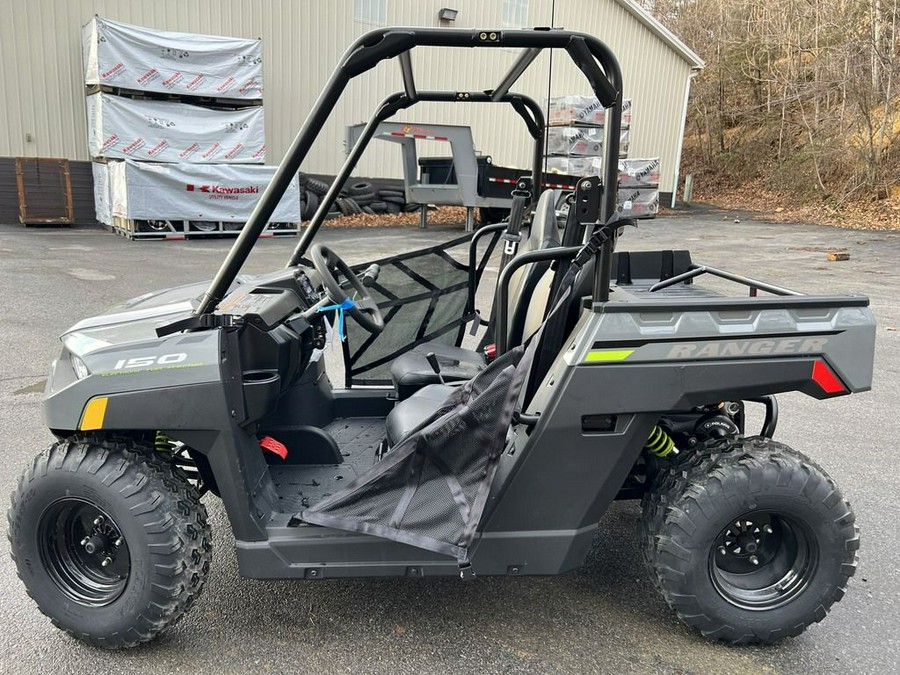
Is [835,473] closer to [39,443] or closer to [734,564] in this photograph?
[734,564]

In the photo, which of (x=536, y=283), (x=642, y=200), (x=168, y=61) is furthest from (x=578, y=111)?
(x=536, y=283)

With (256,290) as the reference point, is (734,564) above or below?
below

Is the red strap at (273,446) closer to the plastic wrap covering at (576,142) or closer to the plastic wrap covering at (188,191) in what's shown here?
the plastic wrap covering at (188,191)

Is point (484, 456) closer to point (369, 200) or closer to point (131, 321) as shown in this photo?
point (131, 321)

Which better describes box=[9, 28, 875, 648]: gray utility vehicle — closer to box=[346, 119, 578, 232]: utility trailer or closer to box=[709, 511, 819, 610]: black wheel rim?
box=[709, 511, 819, 610]: black wheel rim

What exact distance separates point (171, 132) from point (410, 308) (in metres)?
11.3

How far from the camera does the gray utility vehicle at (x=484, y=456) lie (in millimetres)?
2131

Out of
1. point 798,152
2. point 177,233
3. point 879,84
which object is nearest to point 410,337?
point 177,233

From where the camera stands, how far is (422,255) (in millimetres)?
3752

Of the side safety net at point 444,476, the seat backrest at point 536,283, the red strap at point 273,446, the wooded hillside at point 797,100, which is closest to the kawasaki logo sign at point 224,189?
the seat backrest at point 536,283

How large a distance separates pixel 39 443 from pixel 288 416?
1.88 meters

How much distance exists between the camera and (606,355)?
2117 mm

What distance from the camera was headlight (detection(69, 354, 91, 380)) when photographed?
2.21 metres

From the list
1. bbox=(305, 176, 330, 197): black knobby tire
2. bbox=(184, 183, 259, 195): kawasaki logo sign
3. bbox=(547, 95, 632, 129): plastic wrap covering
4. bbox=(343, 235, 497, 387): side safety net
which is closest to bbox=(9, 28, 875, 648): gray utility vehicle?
bbox=(343, 235, 497, 387): side safety net
